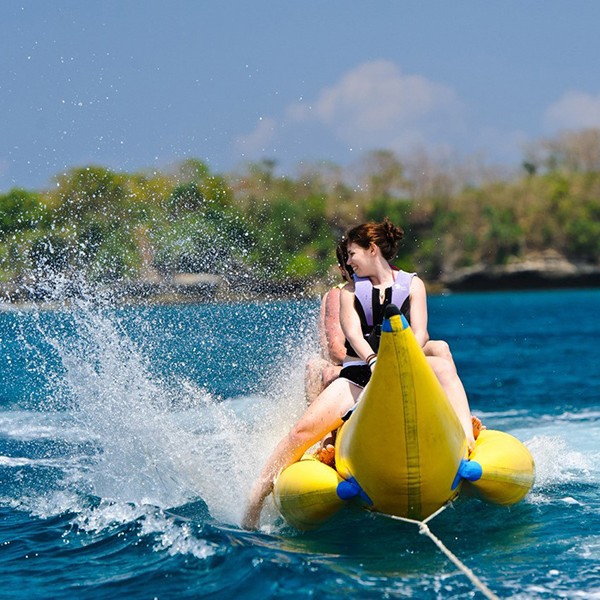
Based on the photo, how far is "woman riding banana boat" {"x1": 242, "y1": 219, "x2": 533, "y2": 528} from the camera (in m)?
4.57

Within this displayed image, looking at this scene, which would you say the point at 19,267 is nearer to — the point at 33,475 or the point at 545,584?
the point at 33,475

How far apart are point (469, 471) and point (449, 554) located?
609mm

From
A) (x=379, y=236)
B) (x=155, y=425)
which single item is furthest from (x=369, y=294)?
(x=155, y=425)

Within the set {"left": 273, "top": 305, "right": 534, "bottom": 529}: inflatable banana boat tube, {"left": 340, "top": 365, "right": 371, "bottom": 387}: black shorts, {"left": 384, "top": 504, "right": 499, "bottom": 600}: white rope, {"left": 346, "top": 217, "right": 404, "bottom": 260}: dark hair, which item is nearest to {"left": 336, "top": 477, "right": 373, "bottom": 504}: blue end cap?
{"left": 273, "top": 305, "right": 534, "bottom": 529}: inflatable banana boat tube

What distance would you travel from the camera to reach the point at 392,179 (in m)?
61.4

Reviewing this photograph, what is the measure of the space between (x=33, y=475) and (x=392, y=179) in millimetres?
55715

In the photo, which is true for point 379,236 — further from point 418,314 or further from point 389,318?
point 389,318

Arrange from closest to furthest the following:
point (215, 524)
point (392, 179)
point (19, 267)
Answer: point (215, 524), point (19, 267), point (392, 179)

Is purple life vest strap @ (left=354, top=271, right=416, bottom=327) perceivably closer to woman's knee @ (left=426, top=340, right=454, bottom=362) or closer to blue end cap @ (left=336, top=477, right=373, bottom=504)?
woman's knee @ (left=426, top=340, right=454, bottom=362)

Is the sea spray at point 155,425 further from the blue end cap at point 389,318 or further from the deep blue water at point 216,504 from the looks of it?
the blue end cap at point 389,318

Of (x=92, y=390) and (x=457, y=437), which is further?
(x=92, y=390)

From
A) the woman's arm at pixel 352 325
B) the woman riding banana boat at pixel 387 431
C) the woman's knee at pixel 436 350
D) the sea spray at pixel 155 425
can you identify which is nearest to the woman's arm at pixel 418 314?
the woman riding banana boat at pixel 387 431

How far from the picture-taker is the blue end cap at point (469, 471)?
16.1ft

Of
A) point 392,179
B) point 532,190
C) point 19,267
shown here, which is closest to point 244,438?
point 19,267
